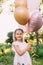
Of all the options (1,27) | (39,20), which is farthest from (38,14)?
(1,27)

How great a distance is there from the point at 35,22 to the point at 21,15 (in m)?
0.11

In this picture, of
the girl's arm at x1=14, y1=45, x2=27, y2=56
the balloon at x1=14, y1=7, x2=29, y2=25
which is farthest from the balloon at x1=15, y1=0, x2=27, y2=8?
the girl's arm at x1=14, y1=45, x2=27, y2=56

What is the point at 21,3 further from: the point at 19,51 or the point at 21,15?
the point at 19,51

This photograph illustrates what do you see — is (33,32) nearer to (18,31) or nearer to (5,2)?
(18,31)

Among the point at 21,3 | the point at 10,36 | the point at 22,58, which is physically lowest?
the point at 22,58

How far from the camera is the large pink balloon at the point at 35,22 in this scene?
5.79 feet

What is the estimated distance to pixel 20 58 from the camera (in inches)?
71.7

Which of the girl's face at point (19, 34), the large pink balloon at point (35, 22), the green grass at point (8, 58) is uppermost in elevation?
the large pink balloon at point (35, 22)

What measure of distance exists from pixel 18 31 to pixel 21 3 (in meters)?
0.20

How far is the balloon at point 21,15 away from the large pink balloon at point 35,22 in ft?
0.13

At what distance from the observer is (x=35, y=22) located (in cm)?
176

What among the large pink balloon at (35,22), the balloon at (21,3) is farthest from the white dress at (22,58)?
Result: the balloon at (21,3)

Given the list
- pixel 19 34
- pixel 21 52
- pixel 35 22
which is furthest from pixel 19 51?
pixel 35 22

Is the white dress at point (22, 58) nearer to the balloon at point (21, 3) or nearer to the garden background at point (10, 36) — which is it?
the garden background at point (10, 36)
